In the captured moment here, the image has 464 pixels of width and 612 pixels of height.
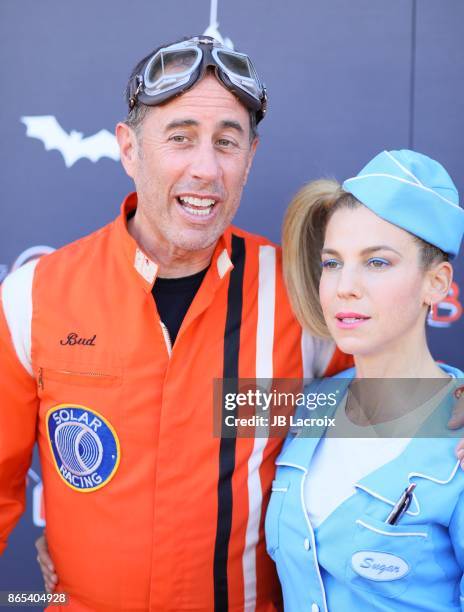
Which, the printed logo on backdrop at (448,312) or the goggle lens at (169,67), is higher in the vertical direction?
the goggle lens at (169,67)

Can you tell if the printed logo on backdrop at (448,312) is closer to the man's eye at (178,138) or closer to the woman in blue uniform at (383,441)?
the woman in blue uniform at (383,441)

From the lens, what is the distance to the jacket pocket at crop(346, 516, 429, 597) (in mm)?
1403

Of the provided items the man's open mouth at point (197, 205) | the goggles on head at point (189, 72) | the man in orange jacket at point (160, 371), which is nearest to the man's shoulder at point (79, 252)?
the man in orange jacket at point (160, 371)

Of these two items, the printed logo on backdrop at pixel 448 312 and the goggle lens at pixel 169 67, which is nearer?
the goggle lens at pixel 169 67

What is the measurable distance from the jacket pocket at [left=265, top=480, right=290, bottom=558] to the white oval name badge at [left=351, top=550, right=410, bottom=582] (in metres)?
0.23

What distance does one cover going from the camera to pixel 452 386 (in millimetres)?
1582

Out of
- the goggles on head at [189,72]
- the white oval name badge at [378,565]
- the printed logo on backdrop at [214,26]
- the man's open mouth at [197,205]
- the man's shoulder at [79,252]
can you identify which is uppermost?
the printed logo on backdrop at [214,26]

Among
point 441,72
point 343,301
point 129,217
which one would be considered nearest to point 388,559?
point 343,301

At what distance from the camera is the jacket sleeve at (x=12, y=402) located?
176 centimetres

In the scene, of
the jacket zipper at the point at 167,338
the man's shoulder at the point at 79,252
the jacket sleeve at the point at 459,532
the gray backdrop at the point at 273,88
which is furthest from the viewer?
the gray backdrop at the point at 273,88

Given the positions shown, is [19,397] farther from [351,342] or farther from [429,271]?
[429,271]

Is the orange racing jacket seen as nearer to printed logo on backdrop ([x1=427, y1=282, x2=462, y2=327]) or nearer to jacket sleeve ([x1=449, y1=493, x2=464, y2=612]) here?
jacket sleeve ([x1=449, y1=493, x2=464, y2=612])

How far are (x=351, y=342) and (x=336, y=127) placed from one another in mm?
1076

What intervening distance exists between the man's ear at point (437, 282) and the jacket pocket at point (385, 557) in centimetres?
50
